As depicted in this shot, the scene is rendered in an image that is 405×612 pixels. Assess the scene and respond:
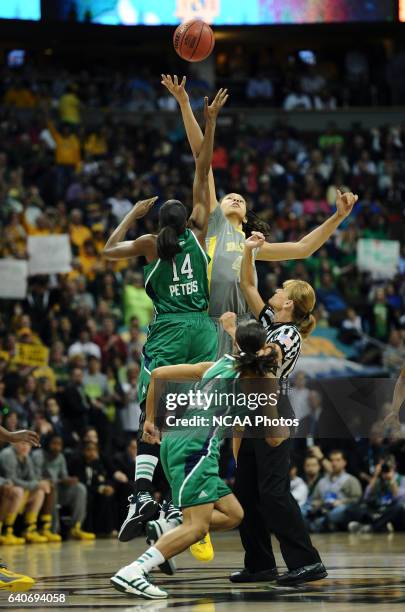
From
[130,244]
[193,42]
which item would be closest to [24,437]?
[130,244]

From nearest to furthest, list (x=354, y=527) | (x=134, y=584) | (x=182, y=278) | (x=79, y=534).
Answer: (x=134, y=584) → (x=182, y=278) → (x=79, y=534) → (x=354, y=527)

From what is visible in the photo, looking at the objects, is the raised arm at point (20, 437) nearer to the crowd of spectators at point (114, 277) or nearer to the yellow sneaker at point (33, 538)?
the crowd of spectators at point (114, 277)

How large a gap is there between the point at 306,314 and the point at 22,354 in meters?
8.29

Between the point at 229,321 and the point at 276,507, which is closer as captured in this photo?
the point at 229,321

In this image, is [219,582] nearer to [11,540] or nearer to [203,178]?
[203,178]

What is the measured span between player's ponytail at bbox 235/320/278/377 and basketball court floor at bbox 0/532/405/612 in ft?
4.48

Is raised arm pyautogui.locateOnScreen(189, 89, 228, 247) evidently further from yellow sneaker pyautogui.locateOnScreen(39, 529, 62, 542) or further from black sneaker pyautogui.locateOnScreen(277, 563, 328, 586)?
yellow sneaker pyautogui.locateOnScreen(39, 529, 62, 542)

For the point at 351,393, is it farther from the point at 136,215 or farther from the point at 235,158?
the point at 235,158

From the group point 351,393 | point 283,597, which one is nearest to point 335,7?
point 351,393

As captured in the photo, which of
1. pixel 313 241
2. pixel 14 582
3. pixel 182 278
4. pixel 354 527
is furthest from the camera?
pixel 354 527

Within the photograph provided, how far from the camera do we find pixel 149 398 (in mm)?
7504

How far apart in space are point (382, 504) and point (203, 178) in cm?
694

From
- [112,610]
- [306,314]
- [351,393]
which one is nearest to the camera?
[112,610]

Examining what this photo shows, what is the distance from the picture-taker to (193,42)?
9867 millimetres
